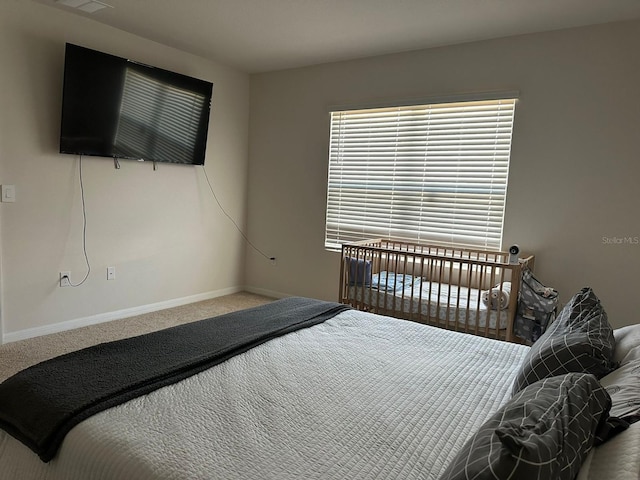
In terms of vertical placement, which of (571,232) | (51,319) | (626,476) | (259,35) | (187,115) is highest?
(259,35)

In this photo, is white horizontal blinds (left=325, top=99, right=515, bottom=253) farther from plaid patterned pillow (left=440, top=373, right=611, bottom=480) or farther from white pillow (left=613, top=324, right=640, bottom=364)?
plaid patterned pillow (left=440, top=373, right=611, bottom=480)

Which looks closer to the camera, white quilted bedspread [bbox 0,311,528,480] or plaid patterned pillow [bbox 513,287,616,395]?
white quilted bedspread [bbox 0,311,528,480]

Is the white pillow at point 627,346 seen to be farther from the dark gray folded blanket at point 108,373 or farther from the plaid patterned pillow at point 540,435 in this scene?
the dark gray folded blanket at point 108,373

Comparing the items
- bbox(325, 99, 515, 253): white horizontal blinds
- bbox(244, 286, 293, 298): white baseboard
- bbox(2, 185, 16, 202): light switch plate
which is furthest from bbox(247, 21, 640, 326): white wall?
bbox(2, 185, 16, 202): light switch plate

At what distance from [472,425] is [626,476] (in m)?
0.49

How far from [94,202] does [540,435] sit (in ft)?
12.3

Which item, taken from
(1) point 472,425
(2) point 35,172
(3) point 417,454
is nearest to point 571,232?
(1) point 472,425

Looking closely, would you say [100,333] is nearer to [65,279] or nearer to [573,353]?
[65,279]

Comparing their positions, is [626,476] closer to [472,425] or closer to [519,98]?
[472,425]

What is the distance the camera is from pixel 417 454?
1115 millimetres

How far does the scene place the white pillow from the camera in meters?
1.41

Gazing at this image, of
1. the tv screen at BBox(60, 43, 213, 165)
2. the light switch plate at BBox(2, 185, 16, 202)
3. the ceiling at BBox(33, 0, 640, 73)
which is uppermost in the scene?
the ceiling at BBox(33, 0, 640, 73)

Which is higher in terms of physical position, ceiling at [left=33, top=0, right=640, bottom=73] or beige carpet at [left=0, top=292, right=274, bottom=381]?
ceiling at [left=33, top=0, right=640, bottom=73]

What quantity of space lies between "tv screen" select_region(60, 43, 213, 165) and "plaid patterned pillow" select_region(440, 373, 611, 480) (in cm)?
354
